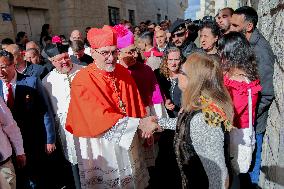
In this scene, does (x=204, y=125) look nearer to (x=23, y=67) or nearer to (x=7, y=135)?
(x=7, y=135)

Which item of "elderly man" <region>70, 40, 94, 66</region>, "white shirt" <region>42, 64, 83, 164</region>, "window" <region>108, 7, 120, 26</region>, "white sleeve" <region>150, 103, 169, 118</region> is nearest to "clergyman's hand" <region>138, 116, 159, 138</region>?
"white sleeve" <region>150, 103, 169, 118</region>

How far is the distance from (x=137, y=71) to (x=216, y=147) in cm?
185

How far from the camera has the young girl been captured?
8.10 ft

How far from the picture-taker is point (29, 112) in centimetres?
345

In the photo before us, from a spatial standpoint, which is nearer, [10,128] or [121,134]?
[121,134]

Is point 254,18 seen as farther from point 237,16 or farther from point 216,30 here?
point 216,30

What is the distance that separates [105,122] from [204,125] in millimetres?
1006

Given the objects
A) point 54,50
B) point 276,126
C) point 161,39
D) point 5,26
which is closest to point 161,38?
point 161,39

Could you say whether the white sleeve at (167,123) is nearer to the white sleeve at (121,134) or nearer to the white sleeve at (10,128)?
the white sleeve at (121,134)

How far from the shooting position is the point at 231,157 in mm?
2467

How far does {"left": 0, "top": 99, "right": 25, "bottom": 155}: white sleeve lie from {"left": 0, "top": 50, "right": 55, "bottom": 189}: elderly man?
516 millimetres

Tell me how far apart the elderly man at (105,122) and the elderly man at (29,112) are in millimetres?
772

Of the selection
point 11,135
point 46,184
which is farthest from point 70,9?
point 11,135

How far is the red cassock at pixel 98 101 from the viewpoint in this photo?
2.65 m
